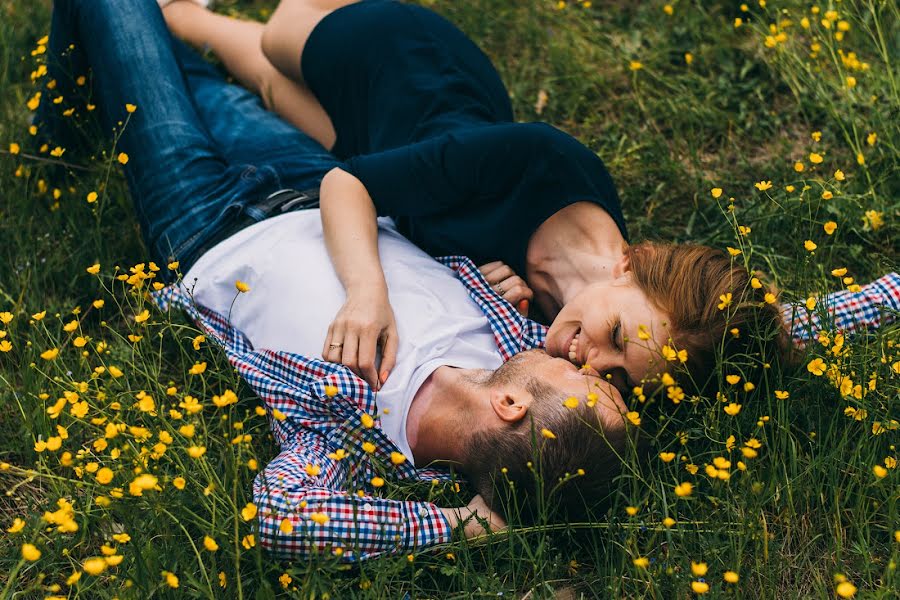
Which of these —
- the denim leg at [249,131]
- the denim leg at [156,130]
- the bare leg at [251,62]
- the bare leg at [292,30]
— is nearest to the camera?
the denim leg at [156,130]

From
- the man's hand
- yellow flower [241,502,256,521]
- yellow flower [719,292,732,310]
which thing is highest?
yellow flower [719,292,732,310]

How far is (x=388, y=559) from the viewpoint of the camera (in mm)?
2396

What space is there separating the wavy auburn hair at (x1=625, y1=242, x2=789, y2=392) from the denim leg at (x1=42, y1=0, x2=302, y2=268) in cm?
160

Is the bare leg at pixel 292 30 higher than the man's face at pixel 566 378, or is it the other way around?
the bare leg at pixel 292 30

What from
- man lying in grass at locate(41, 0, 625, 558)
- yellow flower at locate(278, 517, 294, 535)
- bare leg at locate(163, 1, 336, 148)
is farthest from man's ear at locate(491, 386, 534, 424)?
bare leg at locate(163, 1, 336, 148)

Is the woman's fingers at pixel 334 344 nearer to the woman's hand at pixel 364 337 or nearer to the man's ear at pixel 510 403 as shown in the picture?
the woman's hand at pixel 364 337

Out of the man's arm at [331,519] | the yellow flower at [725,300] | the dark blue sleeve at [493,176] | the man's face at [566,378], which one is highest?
the dark blue sleeve at [493,176]

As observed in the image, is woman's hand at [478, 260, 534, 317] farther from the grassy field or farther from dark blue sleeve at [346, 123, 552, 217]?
the grassy field

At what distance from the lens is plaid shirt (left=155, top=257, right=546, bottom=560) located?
235 cm

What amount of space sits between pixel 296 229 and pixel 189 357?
593mm

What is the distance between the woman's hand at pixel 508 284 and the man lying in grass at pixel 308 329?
2.1 inches

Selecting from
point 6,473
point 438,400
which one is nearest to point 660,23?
point 438,400

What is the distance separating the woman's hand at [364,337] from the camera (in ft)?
8.97

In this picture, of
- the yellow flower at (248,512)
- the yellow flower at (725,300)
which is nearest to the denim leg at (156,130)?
the yellow flower at (248,512)
